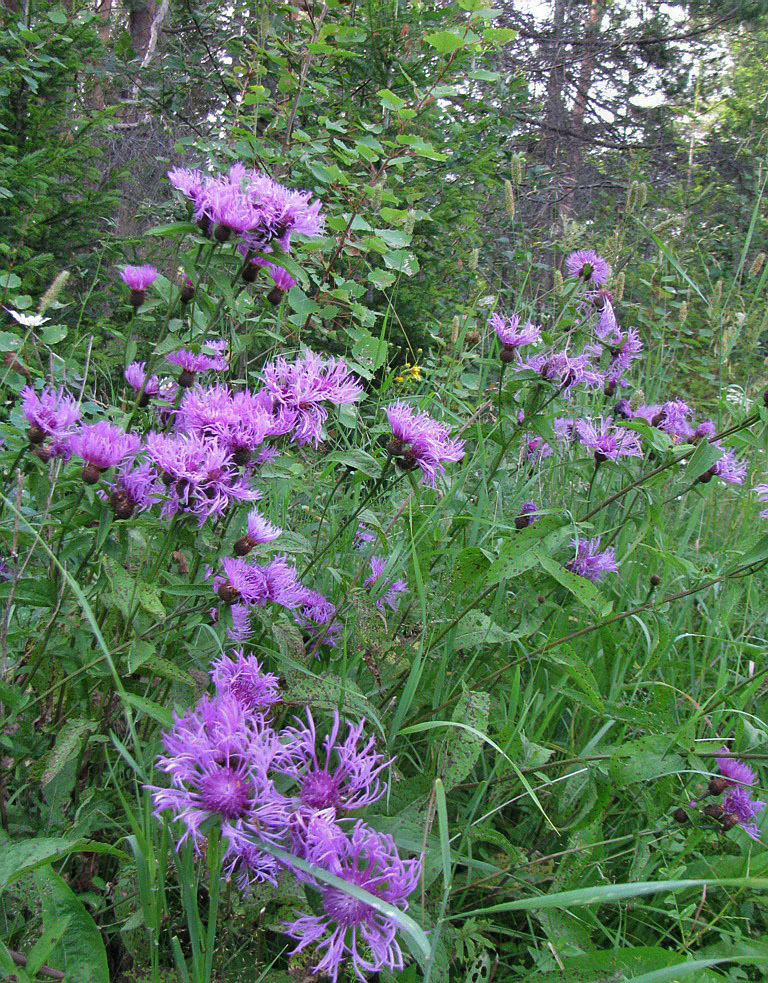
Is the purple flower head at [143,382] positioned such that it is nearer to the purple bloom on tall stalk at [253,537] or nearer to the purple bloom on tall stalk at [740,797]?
the purple bloom on tall stalk at [253,537]

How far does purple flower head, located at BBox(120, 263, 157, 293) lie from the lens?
146cm

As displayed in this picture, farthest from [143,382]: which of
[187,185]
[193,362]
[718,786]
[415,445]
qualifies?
[718,786]

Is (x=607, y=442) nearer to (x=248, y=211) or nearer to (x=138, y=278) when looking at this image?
(x=248, y=211)

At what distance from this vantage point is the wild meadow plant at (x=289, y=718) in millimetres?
856

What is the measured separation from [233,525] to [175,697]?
13.9 inches

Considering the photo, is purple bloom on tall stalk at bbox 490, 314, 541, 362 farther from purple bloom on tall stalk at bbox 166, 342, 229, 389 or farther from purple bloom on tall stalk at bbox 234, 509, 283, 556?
purple bloom on tall stalk at bbox 234, 509, 283, 556

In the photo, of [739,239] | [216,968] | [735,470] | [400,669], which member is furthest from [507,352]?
[739,239]

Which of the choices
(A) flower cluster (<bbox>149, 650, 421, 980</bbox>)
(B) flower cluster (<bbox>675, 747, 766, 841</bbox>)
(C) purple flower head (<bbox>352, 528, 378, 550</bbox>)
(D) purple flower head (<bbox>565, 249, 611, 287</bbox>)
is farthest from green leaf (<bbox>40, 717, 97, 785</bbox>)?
(D) purple flower head (<bbox>565, 249, 611, 287</bbox>)

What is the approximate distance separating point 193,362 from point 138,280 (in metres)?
0.27

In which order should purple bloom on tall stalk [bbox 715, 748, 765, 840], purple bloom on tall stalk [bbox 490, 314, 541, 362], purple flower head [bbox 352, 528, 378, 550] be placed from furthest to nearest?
1. purple flower head [bbox 352, 528, 378, 550]
2. purple bloom on tall stalk [bbox 490, 314, 541, 362]
3. purple bloom on tall stalk [bbox 715, 748, 765, 840]

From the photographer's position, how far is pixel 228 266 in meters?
1.28

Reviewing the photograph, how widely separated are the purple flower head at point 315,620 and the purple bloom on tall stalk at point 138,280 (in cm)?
67

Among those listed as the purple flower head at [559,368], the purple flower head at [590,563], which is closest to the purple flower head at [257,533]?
the purple flower head at [559,368]

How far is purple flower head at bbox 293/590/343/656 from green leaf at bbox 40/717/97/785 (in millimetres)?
473
